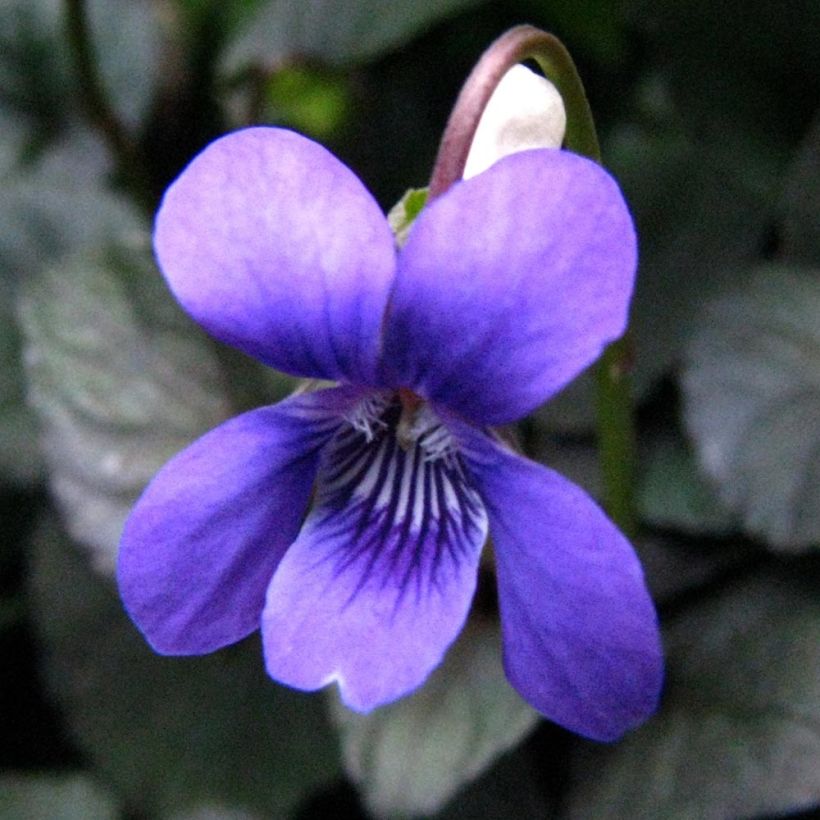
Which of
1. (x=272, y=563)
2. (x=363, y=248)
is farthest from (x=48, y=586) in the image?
(x=363, y=248)

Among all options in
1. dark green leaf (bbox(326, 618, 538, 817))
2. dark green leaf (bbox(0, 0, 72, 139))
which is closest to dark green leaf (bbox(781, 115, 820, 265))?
dark green leaf (bbox(326, 618, 538, 817))

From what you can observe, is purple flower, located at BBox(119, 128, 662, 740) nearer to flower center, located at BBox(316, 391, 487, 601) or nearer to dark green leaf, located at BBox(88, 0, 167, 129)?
flower center, located at BBox(316, 391, 487, 601)

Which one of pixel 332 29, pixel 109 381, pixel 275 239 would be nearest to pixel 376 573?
pixel 275 239

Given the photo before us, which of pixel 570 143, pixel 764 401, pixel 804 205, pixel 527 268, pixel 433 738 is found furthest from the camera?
pixel 804 205

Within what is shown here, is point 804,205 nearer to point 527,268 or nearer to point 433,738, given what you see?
point 433,738

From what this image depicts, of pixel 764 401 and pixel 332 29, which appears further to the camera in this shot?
pixel 332 29
